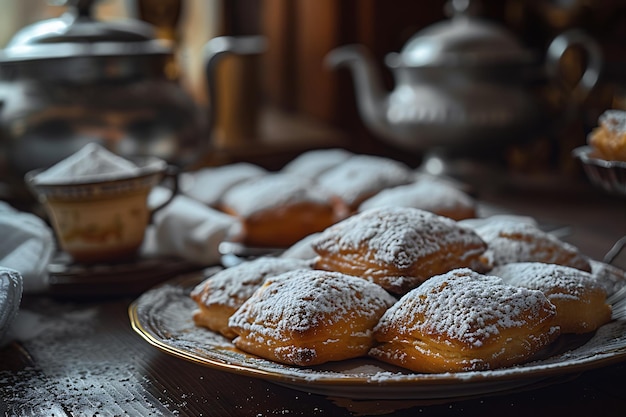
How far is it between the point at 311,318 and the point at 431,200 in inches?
16.8

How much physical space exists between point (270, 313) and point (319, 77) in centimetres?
187

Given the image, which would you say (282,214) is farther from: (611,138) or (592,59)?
(592,59)

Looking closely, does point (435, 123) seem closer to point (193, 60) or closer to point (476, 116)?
point (476, 116)

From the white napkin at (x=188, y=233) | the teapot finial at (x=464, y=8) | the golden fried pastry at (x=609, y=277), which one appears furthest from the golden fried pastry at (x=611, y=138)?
the teapot finial at (x=464, y=8)

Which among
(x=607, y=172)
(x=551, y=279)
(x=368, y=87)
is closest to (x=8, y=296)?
(x=551, y=279)

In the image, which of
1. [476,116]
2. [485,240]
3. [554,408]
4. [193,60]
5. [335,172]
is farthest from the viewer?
[193,60]

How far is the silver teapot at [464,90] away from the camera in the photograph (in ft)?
4.51

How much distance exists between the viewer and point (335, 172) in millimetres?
1131

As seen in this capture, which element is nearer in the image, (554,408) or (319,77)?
(554,408)

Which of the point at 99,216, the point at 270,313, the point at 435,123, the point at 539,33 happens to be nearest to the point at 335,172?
the point at 435,123

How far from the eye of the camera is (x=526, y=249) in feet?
2.10

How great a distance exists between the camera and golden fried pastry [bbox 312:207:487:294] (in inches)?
22.8

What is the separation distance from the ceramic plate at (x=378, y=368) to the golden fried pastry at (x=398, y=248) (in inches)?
3.1

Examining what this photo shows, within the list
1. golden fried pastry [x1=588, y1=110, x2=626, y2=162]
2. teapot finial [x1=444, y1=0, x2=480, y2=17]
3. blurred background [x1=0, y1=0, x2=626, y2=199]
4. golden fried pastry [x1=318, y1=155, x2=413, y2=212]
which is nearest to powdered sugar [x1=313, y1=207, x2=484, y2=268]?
golden fried pastry [x1=588, y1=110, x2=626, y2=162]
